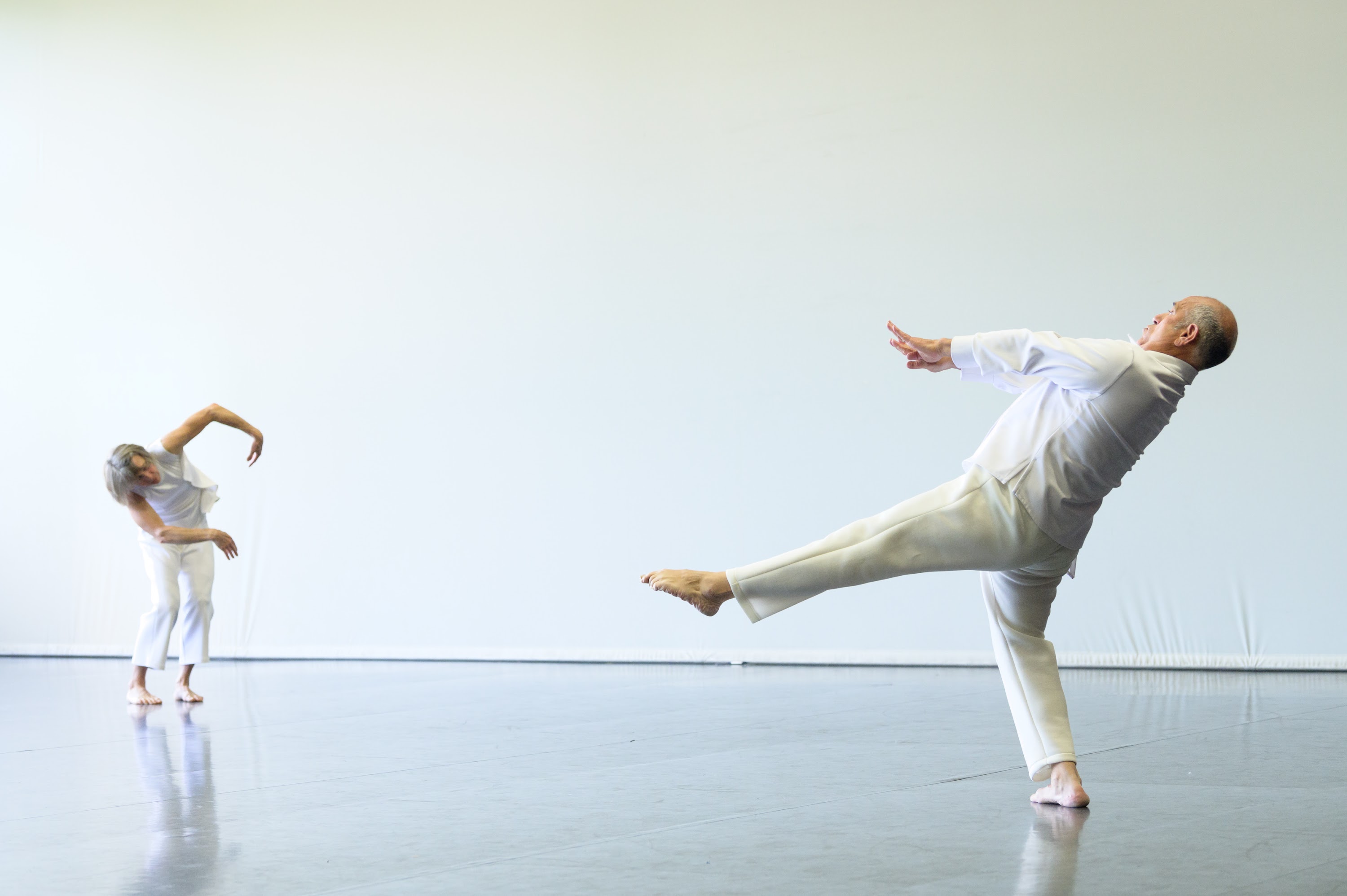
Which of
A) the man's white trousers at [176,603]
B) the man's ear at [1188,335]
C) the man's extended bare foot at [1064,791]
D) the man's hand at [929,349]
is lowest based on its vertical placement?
the man's extended bare foot at [1064,791]

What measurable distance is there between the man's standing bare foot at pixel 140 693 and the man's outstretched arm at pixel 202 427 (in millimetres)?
949

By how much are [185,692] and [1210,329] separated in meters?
4.50

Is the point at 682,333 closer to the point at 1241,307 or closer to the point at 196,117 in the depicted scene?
the point at 1241,307

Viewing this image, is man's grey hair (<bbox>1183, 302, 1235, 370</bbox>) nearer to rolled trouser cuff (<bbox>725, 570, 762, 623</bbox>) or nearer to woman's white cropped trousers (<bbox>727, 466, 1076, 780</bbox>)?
woman's white cropped trousers (<bbox>727, 466, 1076, 780</bbox>)

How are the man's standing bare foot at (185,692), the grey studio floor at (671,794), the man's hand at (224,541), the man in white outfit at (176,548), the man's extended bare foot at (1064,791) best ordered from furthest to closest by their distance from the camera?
the man's standing bare foot at (185,692) → the man in white outfit at (176,548) → the man's hand at (224,541) → the man's extended bare foot at (1064,791) → the grey studio floor at (671,794)

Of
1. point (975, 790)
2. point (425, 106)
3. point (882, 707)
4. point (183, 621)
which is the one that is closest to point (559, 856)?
point (975, 790)

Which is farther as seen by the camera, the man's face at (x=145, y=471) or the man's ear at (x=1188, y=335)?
the man's face at (x=145, y=471)

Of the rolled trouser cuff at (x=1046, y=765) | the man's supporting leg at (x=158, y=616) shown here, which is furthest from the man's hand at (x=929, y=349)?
the man's supporting leg at (x=158, y=616)

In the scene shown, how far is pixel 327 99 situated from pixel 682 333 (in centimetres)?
282

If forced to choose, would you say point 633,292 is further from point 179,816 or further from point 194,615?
point 179,816

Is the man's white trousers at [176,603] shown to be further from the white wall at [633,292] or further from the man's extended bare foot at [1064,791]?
the man's extended bare foot at [1064,791]

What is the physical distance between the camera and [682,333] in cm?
740

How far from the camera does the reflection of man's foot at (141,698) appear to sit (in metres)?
5.48

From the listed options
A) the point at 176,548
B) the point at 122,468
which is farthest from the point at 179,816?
the point at 176,548
